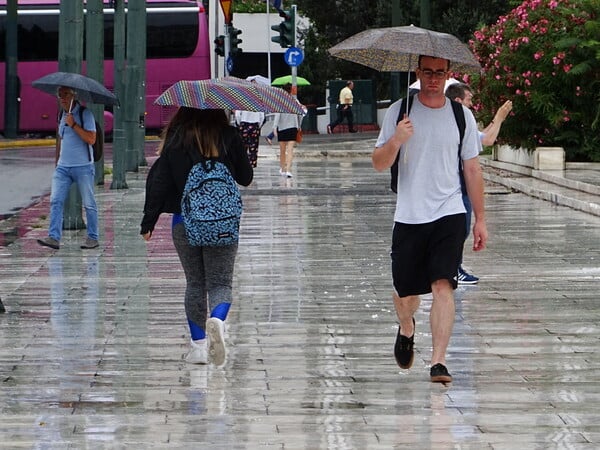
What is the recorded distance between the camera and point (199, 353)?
29.6 ft

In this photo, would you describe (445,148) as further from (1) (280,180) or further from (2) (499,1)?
(2) (499,1)

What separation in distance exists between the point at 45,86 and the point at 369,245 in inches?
141

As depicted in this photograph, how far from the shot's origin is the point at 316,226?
57.8 ft

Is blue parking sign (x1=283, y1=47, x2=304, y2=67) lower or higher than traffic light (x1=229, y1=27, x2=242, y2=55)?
lower

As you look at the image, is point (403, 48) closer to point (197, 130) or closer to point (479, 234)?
point (479, 234)

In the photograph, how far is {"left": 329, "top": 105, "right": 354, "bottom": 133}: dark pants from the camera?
161ft

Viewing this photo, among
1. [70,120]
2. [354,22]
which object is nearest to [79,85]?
[70,120]

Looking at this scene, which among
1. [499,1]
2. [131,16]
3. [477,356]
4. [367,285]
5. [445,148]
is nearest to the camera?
[445,148]

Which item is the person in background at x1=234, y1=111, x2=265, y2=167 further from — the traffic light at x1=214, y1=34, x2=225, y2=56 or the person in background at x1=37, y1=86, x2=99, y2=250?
the traffic light at x1=214, y1=34, x2=225, y2=56

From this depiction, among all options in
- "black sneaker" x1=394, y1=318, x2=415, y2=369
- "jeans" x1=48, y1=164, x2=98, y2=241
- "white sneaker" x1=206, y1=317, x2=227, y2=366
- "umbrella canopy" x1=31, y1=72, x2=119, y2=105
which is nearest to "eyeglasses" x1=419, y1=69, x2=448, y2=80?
"black sneaker" x1=394, y1=318, x2=415, y2=369

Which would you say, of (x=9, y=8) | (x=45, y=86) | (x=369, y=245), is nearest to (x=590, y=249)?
(x=369, y=245)

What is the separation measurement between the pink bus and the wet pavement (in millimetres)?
30009

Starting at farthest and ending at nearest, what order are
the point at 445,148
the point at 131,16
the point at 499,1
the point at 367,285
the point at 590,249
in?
the point at 499,1, the point at 131,16, the point at 590,249, the point at 367,285, the point at 445,148

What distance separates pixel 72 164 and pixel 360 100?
3561cm
